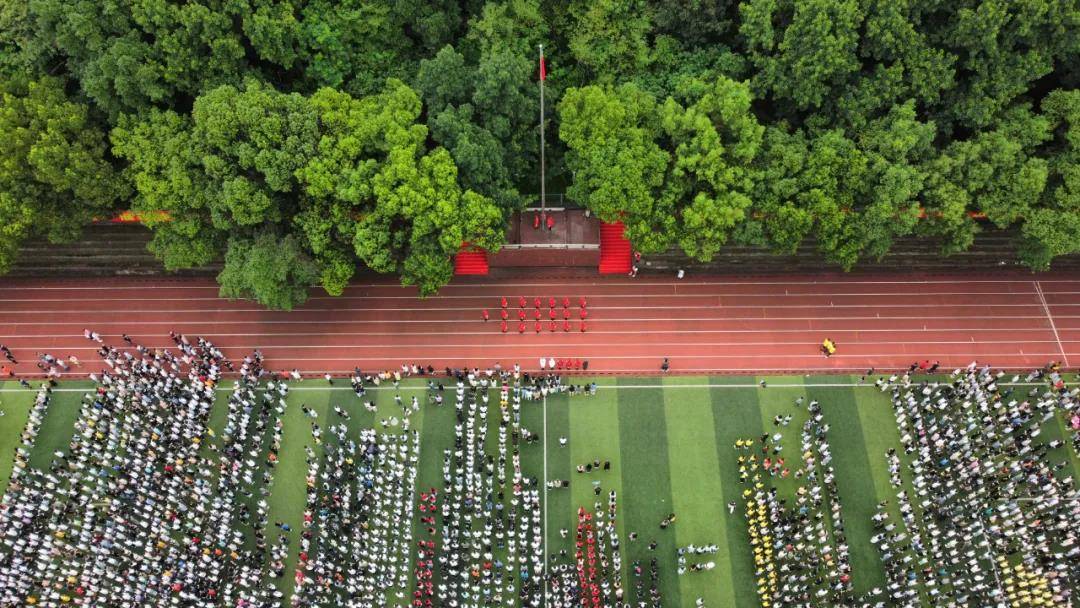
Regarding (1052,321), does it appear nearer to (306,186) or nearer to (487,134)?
(487,134)

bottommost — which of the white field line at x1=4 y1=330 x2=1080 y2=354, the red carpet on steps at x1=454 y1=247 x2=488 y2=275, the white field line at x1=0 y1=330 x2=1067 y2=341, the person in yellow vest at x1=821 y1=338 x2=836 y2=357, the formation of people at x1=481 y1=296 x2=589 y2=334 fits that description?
the person in yellow vest at x1=821 y1=338 x2=836 y2=357

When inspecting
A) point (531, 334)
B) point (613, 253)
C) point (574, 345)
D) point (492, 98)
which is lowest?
point (574, 345)

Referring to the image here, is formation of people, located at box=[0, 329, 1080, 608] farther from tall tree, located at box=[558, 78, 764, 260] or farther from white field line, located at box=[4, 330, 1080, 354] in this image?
tall tree, located at box=[558, 78, 764, 260]

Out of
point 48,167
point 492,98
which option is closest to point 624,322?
point 492,98

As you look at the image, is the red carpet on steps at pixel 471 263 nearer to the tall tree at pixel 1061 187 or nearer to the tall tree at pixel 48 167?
the tall tree at pixel 48 167

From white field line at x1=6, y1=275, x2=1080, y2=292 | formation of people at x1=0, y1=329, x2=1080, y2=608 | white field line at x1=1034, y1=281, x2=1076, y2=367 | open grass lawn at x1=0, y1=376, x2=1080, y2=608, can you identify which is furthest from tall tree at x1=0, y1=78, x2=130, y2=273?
white field line at x1=1034, y1=281, x2=1076, y2=367

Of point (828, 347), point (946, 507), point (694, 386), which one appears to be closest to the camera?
point (946, 507)

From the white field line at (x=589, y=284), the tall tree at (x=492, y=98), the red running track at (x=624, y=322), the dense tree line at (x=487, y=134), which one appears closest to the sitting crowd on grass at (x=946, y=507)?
the red running track at (x=624, y=322)
